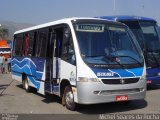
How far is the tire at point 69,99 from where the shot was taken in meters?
10.4

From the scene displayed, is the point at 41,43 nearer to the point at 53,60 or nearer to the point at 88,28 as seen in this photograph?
the point at 53,60

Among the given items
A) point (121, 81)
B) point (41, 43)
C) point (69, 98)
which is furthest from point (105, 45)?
point (41, 43)

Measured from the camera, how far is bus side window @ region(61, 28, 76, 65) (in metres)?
10.4

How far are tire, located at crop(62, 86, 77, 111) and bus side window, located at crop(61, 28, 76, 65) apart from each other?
85 centimetres

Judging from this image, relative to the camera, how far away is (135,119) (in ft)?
30.4

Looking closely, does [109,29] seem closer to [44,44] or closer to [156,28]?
[44,44]

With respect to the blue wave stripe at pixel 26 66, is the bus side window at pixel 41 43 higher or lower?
higher

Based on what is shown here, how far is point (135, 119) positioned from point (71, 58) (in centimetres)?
257

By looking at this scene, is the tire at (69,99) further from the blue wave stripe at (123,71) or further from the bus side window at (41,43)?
the bus side window at (41,43)

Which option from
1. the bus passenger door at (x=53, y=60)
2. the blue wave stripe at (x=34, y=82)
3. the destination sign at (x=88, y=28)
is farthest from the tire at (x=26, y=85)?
the destination sign at (x=88, y=28)

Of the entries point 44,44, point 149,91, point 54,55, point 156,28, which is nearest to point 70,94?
point 54,55

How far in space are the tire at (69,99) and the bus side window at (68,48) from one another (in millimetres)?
853

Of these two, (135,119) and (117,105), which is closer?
(135,119)

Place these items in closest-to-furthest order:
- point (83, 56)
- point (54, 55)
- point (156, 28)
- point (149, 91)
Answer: point (83, 56) < point (54, 55) < point (149, 91) < point (156, 28)
